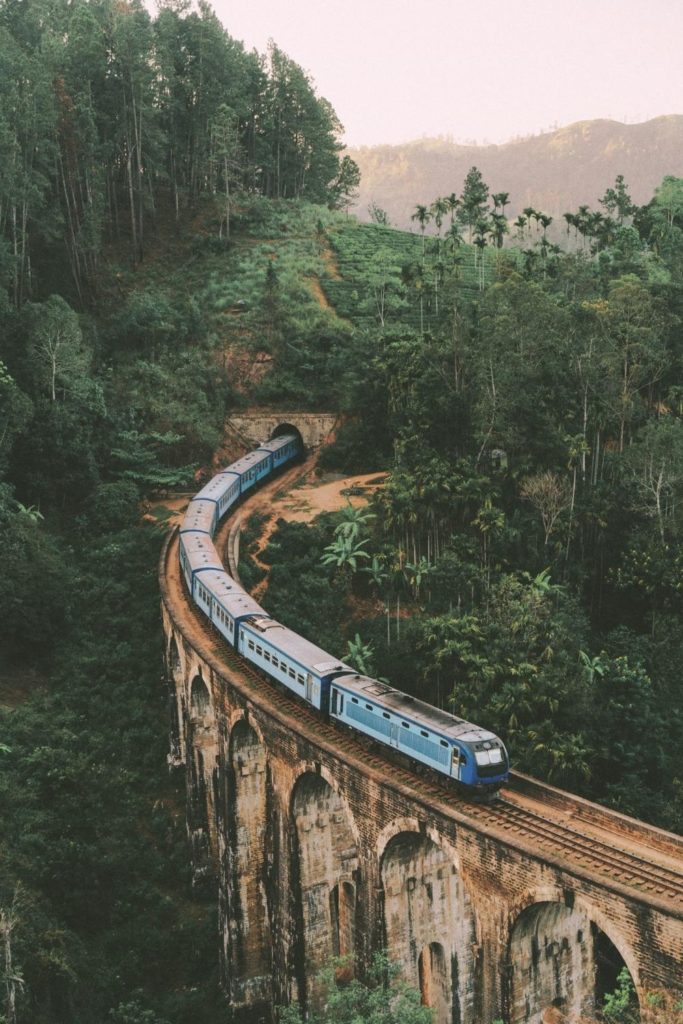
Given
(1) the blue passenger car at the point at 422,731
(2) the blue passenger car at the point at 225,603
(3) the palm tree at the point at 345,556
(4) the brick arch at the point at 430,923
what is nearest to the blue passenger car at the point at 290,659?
(1) the blue passenger car at the point at 422,731

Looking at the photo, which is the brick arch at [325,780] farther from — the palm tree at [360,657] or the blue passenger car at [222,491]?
the blue passenger car at [222,491]

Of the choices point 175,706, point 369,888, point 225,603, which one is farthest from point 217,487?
point 369,888

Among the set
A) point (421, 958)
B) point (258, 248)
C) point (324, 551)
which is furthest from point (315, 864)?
point (258, 248)

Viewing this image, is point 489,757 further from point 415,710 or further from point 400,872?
point 400,872

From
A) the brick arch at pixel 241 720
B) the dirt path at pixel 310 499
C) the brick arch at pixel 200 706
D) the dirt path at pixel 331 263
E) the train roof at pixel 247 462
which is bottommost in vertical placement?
the brick arch at pixel 200 706

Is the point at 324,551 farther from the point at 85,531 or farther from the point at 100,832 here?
the point at 100,832
